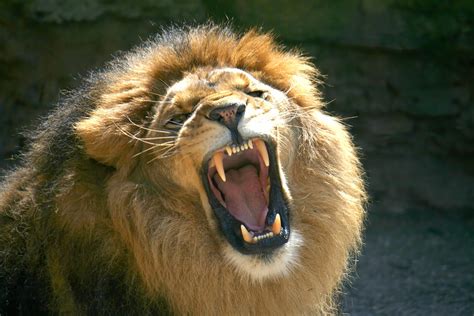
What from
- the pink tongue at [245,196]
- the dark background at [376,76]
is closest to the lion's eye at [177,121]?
the pink tongue at [245,196]

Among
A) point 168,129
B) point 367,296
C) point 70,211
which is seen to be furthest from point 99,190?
point 367,296

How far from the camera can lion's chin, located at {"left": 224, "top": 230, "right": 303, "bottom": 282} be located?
12.5ft

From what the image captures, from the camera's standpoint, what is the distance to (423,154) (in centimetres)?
728

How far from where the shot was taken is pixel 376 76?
23.4 ft

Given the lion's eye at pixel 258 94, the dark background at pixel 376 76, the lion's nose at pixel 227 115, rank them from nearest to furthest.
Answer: the lion's nose at pixel 227 115, the lion's eye at pixel 258 94, the dark background at pixel 376 76

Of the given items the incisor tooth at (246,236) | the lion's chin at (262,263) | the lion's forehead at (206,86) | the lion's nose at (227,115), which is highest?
the lion's forehead at (206,86)

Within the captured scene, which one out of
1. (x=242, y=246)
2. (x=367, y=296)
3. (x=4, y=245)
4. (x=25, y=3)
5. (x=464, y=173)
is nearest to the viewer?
(x=242, y=246)

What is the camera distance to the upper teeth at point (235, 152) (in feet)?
12.4

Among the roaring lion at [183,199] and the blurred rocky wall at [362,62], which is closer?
the roaring lion at [183,199]

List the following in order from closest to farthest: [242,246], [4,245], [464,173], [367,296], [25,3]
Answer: [242,246]
[4,245]
[367,296]
[25,3]
[464,173]

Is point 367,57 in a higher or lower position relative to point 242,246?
higher

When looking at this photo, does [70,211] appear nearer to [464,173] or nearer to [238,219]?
[238,219]

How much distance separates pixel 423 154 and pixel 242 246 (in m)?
3.79

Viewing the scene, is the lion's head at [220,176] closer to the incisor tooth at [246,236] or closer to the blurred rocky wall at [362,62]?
the incisor tooth at [246,236]
